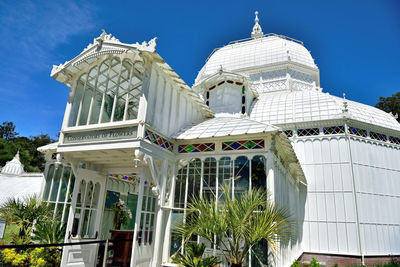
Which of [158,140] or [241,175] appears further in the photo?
[158,140]

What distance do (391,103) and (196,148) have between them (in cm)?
3492

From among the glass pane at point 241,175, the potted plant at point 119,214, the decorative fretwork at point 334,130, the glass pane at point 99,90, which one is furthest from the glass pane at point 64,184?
the decorative fretwork at point 334,130

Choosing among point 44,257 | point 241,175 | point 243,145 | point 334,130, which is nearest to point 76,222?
point 44,257

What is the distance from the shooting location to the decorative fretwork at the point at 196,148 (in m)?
8.26

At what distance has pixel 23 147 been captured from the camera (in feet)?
146

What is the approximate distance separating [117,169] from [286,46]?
1815 cm

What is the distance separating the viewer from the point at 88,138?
781cm

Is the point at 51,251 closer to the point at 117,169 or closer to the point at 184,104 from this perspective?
the point at 117,169

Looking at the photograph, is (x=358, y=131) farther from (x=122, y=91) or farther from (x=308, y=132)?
(x=122, y=91)

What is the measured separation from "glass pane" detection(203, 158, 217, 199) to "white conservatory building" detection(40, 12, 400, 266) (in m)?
0.03

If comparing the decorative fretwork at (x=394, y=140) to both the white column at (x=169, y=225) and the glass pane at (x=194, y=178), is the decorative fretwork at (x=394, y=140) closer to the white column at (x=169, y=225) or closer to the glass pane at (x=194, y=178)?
the glass pane at (x=194, y=178)

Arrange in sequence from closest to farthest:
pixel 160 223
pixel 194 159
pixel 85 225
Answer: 1. pixel 160 223
2. pixel 194 159
3. pixel 85 225

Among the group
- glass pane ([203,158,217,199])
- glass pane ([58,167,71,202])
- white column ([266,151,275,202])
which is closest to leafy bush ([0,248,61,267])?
glass pane ([58,167,71,202])

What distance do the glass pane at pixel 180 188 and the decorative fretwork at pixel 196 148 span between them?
584mm
